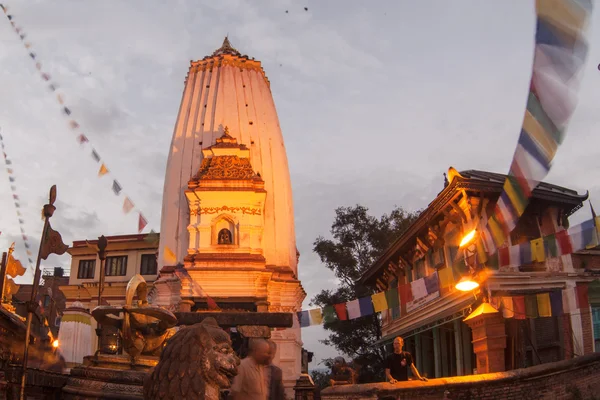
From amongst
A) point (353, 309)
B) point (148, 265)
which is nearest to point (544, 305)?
point (353, 309)

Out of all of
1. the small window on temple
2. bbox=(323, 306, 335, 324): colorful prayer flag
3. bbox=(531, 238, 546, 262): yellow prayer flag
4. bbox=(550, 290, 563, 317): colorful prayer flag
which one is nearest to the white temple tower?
the small window on temple

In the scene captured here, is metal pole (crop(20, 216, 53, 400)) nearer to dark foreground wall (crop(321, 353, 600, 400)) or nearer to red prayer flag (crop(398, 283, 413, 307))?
dark foreground wall (crop(321, 353, 600, 400))

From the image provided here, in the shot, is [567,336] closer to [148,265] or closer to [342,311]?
[342,311]

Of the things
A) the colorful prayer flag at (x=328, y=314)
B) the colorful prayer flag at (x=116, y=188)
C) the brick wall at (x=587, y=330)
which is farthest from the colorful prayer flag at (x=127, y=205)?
the brick wall at (x=587, y=330)

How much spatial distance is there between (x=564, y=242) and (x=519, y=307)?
93.9 inches

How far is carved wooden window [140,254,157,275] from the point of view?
3306cm

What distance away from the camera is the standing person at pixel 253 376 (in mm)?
6211

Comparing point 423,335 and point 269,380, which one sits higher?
point 423,335

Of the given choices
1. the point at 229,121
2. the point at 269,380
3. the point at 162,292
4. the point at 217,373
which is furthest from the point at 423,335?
the point at 217,373

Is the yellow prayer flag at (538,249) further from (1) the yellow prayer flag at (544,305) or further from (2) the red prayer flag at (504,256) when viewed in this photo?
(1) the yellow prayer flag at (544,305)

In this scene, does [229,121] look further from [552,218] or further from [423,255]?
[552,218]

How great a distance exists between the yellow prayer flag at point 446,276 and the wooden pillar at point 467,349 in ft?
5.89

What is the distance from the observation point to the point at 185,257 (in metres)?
26.1

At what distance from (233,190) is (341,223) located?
763 centimetres
